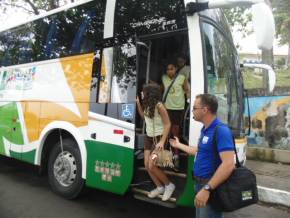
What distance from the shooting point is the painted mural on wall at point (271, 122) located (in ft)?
37.2

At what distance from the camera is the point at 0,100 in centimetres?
820

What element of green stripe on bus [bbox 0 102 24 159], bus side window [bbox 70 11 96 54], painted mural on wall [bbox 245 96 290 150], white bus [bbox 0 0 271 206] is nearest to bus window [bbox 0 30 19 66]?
green stripe on bus [bbox 0 102 24 159]

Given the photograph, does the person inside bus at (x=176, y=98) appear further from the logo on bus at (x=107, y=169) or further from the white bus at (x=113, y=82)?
the logo on bus at (x=107, y=169)

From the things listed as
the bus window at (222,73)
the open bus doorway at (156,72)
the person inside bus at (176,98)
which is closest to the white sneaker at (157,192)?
the open bus doorway at (156,72)

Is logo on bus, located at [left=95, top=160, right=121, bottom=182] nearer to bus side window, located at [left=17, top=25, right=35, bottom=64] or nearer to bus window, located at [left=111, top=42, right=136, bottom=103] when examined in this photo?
bus window, located at [left=111, top=42, right=136, bottom=103]

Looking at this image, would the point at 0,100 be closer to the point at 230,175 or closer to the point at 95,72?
the point at 95,72

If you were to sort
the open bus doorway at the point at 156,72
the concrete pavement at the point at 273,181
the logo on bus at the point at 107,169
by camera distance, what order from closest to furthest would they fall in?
the open bus doorway at the point at 156,72 < the logo on bus at the point at 107,169 < the concrete pavement at the point at 273,181

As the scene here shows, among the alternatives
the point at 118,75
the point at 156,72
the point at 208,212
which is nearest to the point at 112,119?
the point at 118,75

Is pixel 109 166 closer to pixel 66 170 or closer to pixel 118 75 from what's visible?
pixel 66 170

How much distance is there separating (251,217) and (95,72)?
328 centimetres

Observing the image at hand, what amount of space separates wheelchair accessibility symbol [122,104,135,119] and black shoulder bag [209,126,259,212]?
208 cm

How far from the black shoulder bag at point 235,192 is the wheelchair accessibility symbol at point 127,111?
2.08m

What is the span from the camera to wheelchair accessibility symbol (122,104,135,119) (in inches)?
204

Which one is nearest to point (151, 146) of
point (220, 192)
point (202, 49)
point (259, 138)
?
point (202, 49)
